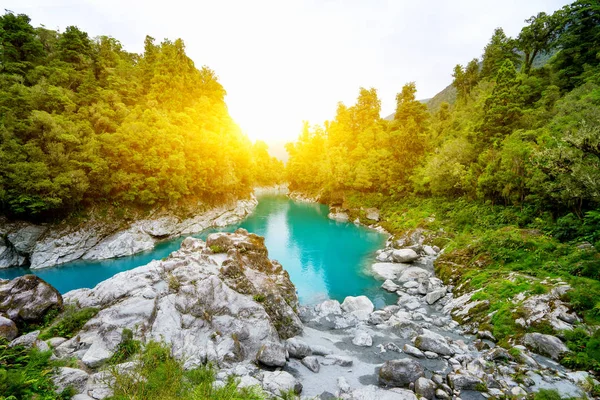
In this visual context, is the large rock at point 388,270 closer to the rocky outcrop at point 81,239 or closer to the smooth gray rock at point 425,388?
the smooth gray rock at point 425,388

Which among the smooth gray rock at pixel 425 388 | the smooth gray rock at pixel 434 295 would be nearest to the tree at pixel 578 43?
the smooth gray rock at pixel 434 295

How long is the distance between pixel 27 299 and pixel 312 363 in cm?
1158

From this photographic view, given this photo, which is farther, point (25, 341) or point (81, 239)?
point (81, 239)

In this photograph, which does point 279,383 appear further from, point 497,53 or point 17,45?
point 497,53

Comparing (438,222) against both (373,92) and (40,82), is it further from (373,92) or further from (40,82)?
(40,82)

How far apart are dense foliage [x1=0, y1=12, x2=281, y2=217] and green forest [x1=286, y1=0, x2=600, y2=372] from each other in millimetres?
24093

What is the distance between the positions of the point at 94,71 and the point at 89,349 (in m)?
38.5

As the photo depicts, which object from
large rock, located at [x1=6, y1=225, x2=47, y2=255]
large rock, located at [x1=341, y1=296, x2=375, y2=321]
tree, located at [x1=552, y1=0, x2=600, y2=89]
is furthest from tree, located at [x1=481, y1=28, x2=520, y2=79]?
large rock, located at [x1=6, y1=225, x2=47, y2=255]

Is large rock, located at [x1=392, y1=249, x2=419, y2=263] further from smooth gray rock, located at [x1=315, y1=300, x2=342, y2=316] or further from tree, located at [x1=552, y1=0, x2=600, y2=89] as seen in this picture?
tree, located at [x1=552, y1=0, x2=600, y2=89]

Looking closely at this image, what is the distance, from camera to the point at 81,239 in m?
24.2

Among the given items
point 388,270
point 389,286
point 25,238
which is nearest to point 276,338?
point 389,286

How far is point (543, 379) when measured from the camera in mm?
7684

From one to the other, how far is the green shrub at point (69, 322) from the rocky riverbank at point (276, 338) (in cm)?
31

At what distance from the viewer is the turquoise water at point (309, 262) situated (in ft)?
60.3
